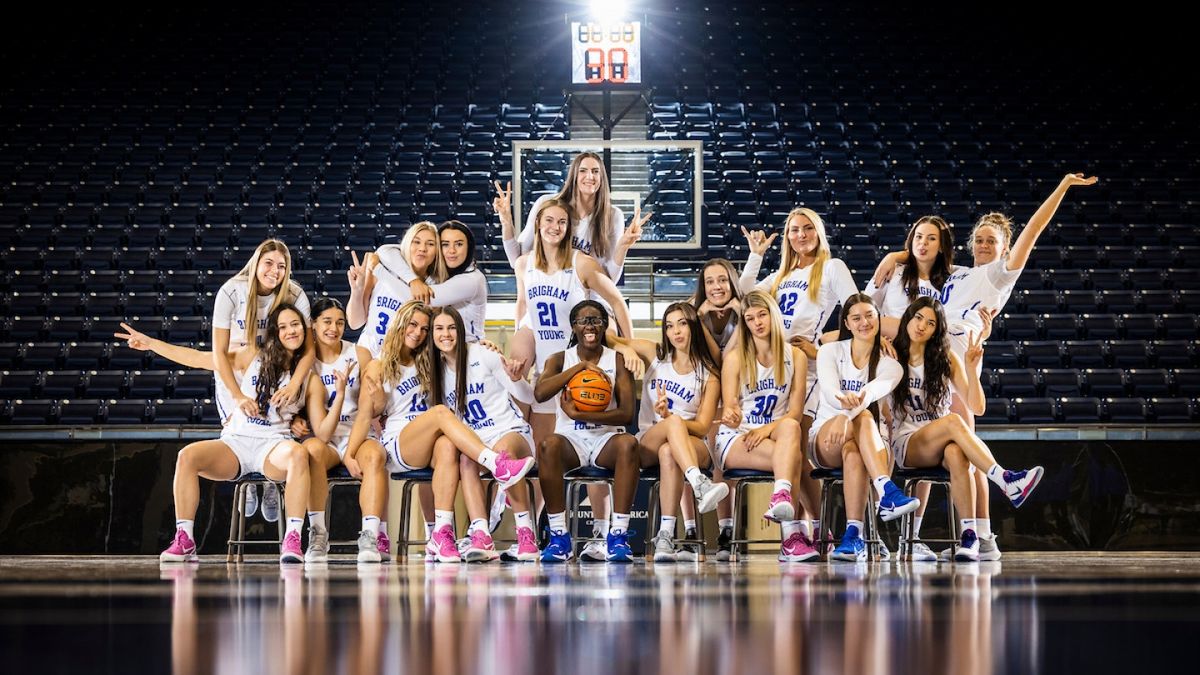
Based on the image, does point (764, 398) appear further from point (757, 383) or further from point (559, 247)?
point (559, 247)

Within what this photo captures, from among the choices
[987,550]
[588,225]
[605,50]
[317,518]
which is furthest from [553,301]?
[605,50]

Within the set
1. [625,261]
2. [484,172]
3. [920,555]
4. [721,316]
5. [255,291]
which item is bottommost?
[920,555]

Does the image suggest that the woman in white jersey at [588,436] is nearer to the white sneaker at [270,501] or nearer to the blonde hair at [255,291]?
the blonde hair at [255,291]

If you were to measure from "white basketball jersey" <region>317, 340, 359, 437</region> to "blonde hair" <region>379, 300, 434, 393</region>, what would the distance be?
0.83 ft

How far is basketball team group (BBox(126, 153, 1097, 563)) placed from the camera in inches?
194

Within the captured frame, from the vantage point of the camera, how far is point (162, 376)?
30.2 feet

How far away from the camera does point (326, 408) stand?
545cm

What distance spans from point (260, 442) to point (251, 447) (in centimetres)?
Result: 4

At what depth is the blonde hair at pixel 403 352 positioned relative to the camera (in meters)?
5.20

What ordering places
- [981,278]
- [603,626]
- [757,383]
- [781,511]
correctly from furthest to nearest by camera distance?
[981,278], [757,383], [781,511], [603,626]

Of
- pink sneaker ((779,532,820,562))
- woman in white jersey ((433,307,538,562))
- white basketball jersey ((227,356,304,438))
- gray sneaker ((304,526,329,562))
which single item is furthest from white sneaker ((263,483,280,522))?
pink sneaker ((779,532,820,562))

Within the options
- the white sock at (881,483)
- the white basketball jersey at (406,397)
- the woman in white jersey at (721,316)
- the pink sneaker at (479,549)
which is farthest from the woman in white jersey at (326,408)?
the white sock at (881,483)

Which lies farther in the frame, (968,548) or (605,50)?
(605,50)

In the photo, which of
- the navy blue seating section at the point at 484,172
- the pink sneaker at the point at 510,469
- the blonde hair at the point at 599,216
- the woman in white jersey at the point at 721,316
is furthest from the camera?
the navy blue seating section at the point at 484,172
